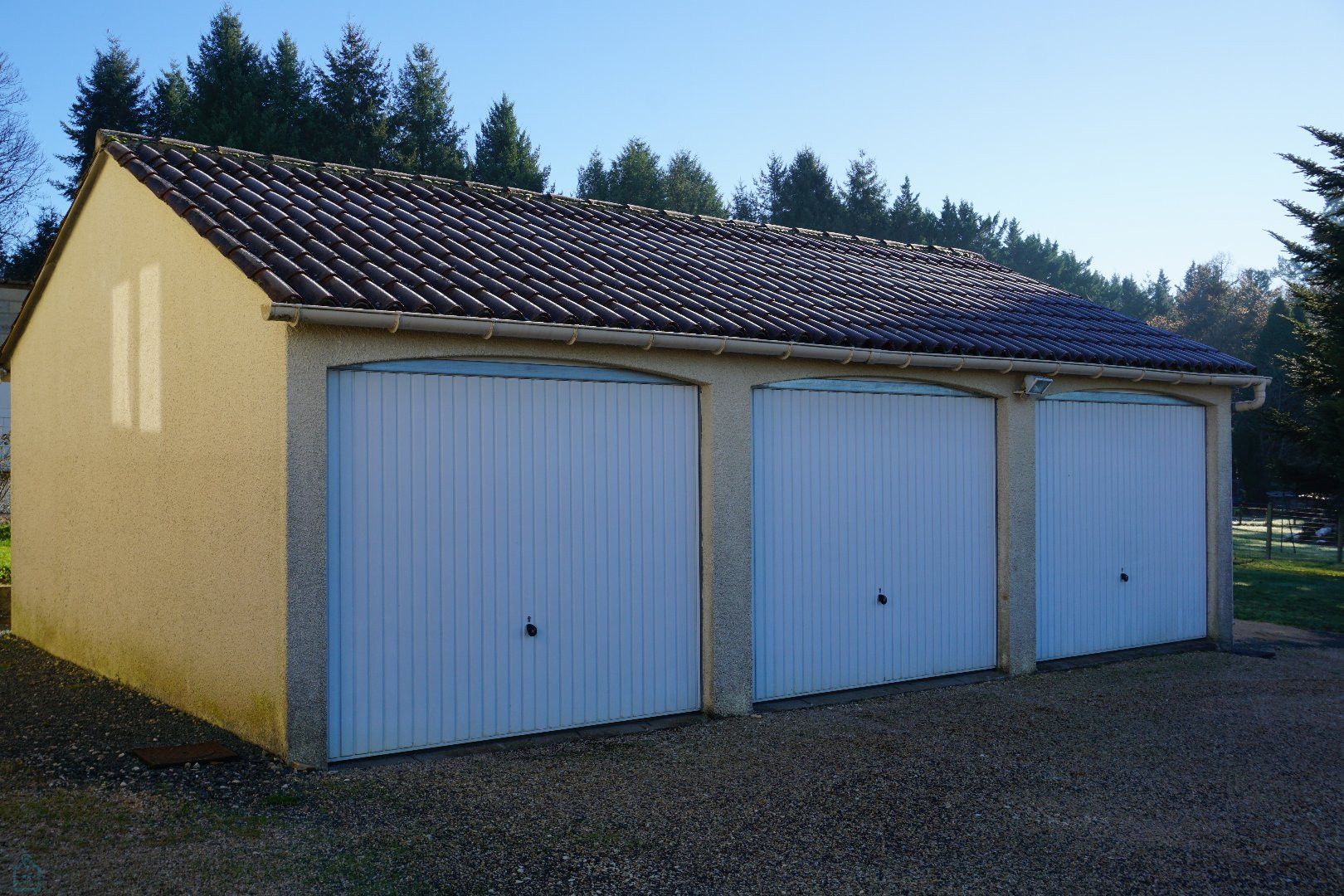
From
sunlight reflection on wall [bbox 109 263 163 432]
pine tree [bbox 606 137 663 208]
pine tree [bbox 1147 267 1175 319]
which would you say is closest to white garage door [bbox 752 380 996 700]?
sunlight reflection on wall [bbox 109 263 163 432]

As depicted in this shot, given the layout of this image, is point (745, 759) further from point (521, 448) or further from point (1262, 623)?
point (1262, 623)

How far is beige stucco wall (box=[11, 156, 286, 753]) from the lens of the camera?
6.66 metres

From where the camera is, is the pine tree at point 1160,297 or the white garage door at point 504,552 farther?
the pine tree at point 1160,297

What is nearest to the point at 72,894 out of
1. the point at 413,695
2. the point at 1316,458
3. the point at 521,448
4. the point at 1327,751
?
the point at 413,695

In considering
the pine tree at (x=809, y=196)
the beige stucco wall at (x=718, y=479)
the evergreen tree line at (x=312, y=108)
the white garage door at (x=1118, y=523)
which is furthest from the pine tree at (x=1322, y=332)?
the pine tree at (x=809, y=196)

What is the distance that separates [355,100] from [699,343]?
33.0 meters

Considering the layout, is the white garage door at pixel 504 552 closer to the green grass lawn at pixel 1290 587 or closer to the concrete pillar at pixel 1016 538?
the concrete pillar at pixel 1016 538

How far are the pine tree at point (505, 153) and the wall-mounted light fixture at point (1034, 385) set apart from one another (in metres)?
29.8

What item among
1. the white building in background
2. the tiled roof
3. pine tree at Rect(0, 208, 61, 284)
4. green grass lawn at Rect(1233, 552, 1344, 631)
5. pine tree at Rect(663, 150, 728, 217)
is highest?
pine tree at Rect(663, 150, 728, 217)

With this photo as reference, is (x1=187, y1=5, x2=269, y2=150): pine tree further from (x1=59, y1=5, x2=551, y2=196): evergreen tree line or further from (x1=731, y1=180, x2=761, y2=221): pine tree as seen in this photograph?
(x1=731, y1=180, x2=761, y2=221): pine tree

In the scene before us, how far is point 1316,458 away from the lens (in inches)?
704

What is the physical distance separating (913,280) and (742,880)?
7844 millimetres

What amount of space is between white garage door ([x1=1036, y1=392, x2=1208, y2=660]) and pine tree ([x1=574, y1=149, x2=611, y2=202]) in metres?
40.1

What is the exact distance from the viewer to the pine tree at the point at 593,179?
4969cm
